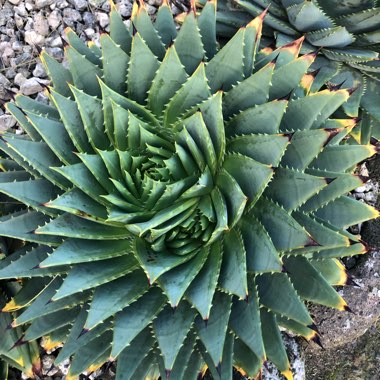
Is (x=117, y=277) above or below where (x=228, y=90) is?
below

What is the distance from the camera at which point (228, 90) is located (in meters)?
1.85

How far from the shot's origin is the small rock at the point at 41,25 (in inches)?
114

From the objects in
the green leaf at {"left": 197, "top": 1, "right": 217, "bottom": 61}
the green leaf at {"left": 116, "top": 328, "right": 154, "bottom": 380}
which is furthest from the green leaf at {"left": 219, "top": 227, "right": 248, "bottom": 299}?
the green leaf at {"left": 197, "top": 1, "right": 217, "bottom": 61}

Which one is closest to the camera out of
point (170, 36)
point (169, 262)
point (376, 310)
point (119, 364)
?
point (169, 262)

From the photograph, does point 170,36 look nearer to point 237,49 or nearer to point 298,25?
point 237,49

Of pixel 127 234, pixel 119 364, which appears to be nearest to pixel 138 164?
pixel 127 234

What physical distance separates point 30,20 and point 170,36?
1.19 meters

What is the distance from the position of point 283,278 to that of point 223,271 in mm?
200

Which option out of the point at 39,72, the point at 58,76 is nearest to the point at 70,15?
the point at 39,72

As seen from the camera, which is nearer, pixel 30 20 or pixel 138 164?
pixel 138 164

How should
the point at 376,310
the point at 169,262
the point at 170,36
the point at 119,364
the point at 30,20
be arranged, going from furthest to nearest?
the point at 30,20 → the point at 376,310 → the point at 170,36 → the point at 119,364 → the point at 169,262

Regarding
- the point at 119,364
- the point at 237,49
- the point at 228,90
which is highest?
the point at 237,49

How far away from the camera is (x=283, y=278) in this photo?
1.74m

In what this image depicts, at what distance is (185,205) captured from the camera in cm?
169
